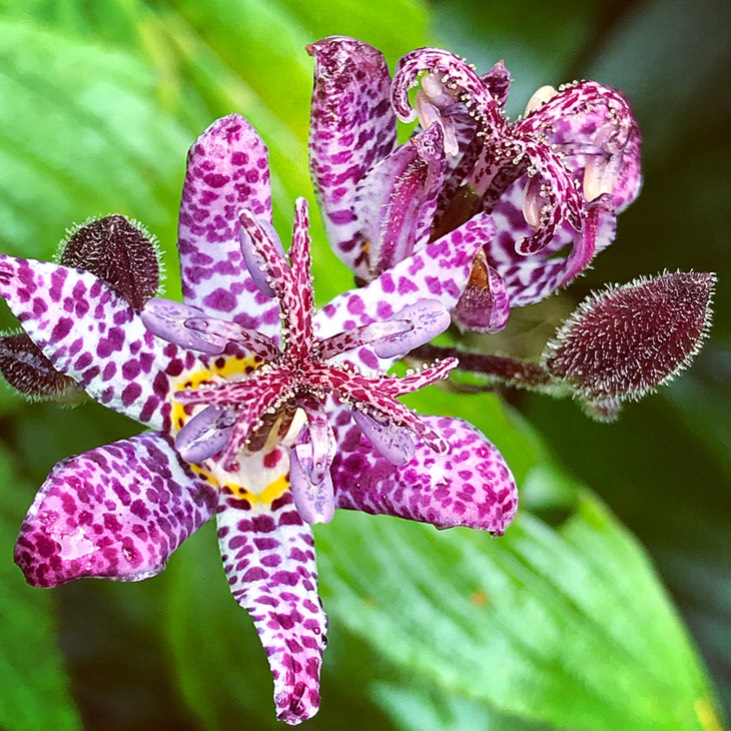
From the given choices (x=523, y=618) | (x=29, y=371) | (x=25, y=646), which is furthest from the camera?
(x=523, y=618)

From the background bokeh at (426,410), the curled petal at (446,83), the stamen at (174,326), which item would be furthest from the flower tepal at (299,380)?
the background bokeh at (426,410)

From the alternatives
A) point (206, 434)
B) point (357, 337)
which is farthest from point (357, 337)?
point (206, 434)

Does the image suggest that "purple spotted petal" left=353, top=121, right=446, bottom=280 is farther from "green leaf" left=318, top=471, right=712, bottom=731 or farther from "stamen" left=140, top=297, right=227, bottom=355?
"green leaf" left=318, top=471, right=712, bottom=731

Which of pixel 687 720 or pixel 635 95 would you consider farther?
pixel 635 95

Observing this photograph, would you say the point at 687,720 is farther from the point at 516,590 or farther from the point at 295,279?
the point at 295,279

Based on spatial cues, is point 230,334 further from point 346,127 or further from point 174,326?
point 346,127

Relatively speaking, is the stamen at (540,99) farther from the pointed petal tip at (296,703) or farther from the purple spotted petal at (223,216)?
the pointed petal tip at (296,703)

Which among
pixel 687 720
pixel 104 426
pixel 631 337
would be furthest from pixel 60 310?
pixel 687 720
